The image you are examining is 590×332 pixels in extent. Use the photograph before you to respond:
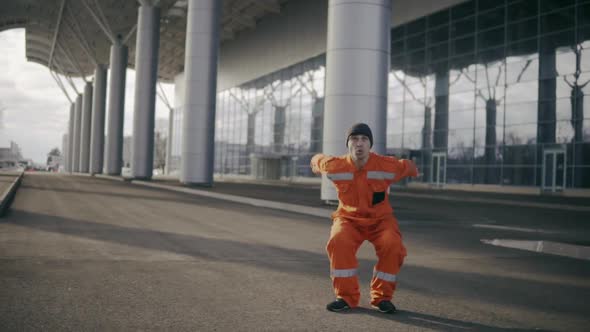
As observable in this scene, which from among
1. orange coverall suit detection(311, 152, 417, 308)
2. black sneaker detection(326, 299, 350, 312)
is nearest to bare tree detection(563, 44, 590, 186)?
→ orange coverall suit detection(311, 152, 417, 308)

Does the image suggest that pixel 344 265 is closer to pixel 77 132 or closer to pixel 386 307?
pixel 386 307

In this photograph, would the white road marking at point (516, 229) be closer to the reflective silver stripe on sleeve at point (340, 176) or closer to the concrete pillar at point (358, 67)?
the concrete pillar at point (358, 67)

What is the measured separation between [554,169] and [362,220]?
98.5ft

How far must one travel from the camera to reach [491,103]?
34906 mm

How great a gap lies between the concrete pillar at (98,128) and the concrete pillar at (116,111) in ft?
38.9

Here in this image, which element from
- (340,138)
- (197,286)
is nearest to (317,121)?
(340,138)

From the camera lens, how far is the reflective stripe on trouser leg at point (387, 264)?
14.6 ft

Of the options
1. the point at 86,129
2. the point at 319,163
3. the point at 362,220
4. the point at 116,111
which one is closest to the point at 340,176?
the point at 319,163

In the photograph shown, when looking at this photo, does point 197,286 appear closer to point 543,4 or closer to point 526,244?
point 526,244

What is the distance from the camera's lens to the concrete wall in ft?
135

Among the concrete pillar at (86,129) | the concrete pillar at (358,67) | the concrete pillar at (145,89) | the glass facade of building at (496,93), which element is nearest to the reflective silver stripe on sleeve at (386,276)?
the concrete pillar at (358,67)

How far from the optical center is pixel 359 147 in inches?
179

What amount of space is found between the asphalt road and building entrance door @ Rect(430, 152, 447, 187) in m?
27.4

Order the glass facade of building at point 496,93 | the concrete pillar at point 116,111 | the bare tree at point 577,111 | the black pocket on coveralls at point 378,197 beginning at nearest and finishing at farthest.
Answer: the black pocket on coveralls at point 378,197 → the bare tree at point 577,111 → the glass facade of building at point 496,93 → the concrete pillar at point 116,111
